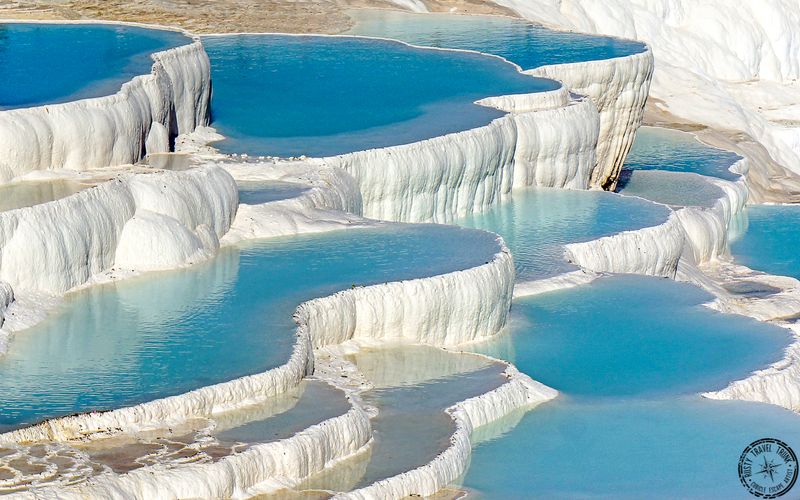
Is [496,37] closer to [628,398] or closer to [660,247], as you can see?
[660,247]

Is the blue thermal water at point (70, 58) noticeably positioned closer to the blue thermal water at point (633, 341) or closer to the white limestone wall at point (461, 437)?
the blue thermal water at point (633, 341)

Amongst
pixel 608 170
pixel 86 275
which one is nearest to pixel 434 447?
pixel 86 275

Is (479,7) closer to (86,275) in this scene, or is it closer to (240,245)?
(240,245)

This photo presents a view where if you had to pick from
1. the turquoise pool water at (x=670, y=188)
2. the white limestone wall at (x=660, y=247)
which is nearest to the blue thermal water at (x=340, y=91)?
the white limestone wall at (x=660, y=247)

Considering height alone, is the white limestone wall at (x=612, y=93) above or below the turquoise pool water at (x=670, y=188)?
above

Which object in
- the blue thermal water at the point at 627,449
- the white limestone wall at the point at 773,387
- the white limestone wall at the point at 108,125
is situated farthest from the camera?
the white limestone wall at the point at 108,125

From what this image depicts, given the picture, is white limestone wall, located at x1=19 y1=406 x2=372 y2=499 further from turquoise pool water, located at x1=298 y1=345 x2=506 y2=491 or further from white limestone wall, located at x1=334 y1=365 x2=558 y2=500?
white limestone wall, located at x1=334 y1=365 x2=558 y2=500
